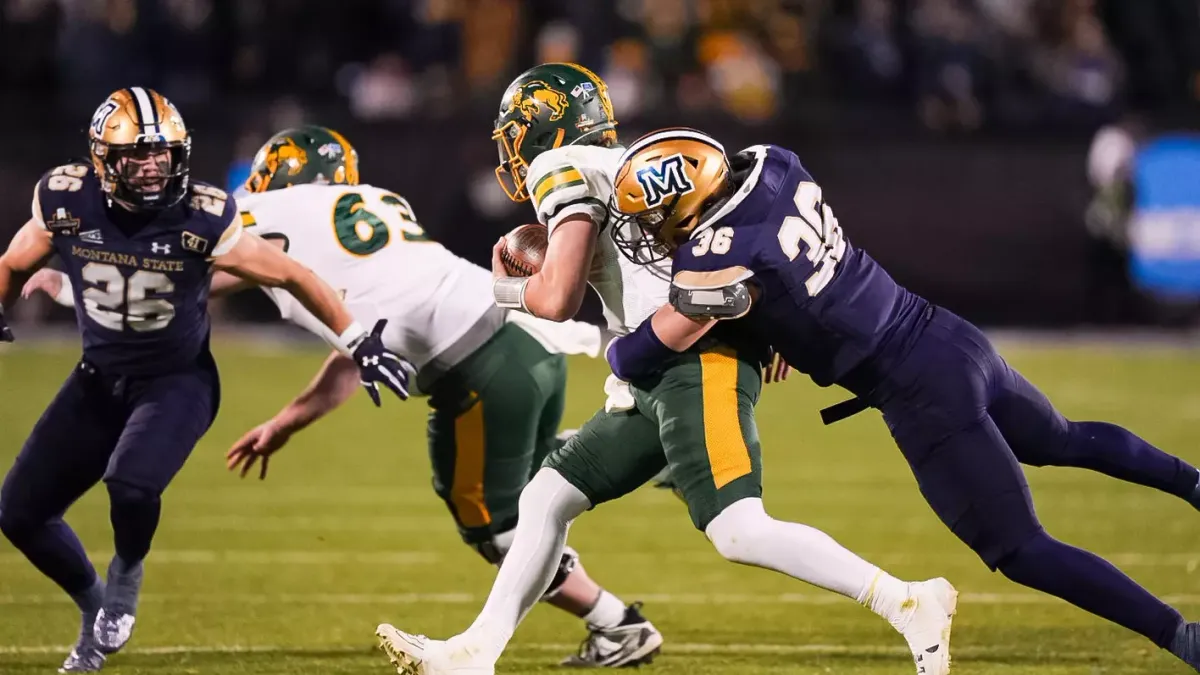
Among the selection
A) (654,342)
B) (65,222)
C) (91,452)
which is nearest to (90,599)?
(91,452)

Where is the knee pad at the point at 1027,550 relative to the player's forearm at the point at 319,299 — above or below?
below

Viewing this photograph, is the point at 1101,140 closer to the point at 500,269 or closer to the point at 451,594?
the point at 451,594

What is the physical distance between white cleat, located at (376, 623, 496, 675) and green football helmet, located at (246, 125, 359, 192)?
1690 mm

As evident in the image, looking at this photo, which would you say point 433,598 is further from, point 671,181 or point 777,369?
point 671,181

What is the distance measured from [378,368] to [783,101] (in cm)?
911

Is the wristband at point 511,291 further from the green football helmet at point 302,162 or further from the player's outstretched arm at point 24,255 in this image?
the player's outstretched arm at point 24,255

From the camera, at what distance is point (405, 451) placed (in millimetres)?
9062

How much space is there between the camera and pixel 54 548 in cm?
486

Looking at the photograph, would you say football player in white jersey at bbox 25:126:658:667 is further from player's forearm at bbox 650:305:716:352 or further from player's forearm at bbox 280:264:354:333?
player's forearm at bbox 650:305:716:352

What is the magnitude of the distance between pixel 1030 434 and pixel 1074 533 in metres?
2.76

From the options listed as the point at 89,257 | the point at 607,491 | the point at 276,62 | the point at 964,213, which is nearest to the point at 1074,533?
the point at 607,491

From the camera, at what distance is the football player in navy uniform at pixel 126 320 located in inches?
185

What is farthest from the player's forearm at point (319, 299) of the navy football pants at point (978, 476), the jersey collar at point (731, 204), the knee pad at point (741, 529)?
the navy football pants at point (978, 476)

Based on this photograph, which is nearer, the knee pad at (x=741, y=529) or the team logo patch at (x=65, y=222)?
the knee pad at (x=741, y=529)
